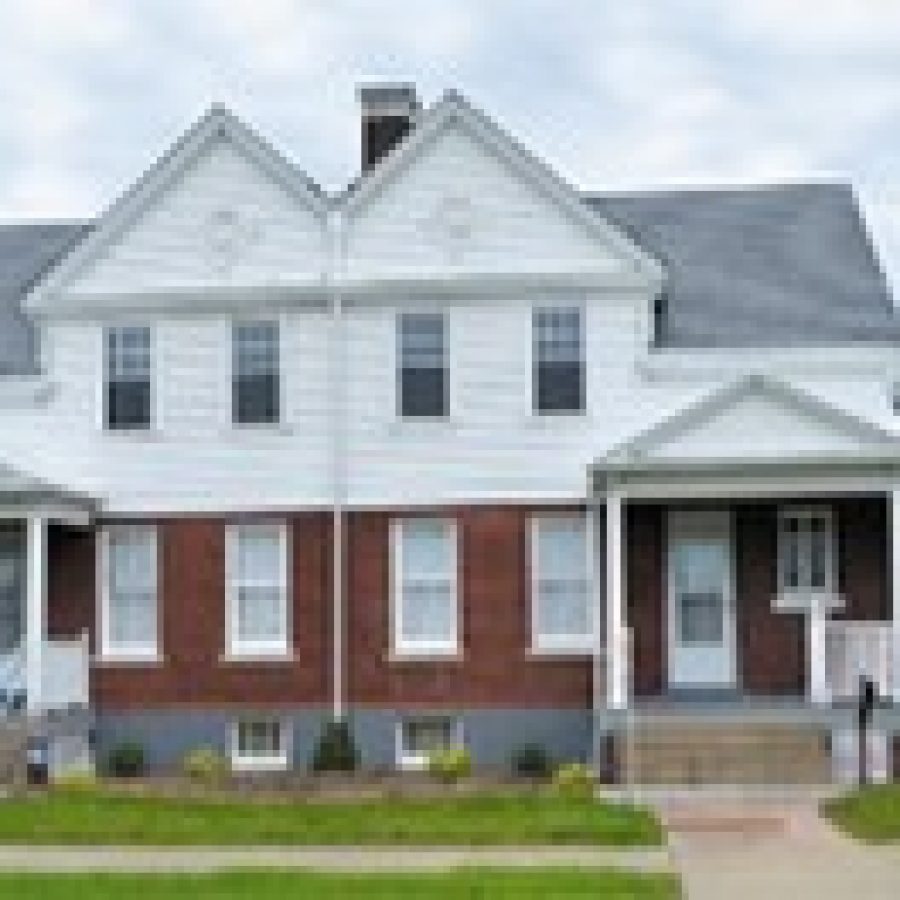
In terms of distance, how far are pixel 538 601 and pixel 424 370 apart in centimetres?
345

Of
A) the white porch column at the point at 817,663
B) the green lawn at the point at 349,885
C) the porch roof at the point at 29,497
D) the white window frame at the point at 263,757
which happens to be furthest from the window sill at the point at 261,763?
the green lawn at the point at 349,885

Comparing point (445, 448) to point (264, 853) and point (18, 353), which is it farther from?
point (264, 853)

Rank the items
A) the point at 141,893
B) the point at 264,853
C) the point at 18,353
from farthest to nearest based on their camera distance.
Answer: the point at 18,353
the point at 264,853
the point at 141,893

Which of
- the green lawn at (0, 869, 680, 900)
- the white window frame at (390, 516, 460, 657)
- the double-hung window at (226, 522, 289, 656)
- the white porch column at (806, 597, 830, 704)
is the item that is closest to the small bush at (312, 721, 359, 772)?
the white window frame at (390, 516, 460, 657)

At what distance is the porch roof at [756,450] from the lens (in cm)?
2870

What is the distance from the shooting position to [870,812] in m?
21.9

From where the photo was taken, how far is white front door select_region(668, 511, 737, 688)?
30469 millimetres

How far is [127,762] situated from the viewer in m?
30.7

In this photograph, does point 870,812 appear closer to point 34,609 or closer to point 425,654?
point 425,654

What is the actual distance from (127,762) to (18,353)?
19.8 ft

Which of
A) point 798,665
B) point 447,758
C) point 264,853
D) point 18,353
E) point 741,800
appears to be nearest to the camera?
point 264,853

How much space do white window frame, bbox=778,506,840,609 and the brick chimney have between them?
818 cm

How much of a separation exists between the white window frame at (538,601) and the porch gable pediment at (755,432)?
166 centimetres

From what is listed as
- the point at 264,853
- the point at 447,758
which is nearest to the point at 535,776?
the point at 447,758
